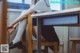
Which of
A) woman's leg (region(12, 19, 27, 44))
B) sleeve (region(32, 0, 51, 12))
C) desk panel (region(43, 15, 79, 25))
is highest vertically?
sleeve (region(32, 0, 51, 12))

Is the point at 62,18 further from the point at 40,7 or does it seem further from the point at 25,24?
the point at 25,24

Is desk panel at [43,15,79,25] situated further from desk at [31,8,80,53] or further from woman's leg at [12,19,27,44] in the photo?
woman's leg at [12,19,27,44]

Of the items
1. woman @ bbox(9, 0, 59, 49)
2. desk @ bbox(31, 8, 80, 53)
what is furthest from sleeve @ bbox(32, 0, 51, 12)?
desk @ bbox(31, 8, 80, 53)

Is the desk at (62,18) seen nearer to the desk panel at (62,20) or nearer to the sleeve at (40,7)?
the desk panel at (62,20)

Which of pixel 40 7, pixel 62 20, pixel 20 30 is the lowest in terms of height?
pixel 20 30

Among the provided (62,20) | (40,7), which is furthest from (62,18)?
(40,7)

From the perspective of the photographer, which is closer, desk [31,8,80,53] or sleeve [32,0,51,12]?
desk [31,8,80,53]

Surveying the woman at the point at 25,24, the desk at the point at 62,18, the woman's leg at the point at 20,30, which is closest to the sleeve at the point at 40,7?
the woman at the point at 25,24

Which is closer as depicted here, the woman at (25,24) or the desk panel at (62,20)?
the desk panel at (62,20)

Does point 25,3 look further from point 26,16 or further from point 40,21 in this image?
point 40,21

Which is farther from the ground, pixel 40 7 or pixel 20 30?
pixel 40 7

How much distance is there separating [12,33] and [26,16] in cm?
39

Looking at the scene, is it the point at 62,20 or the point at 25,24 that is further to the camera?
the point at 25,24

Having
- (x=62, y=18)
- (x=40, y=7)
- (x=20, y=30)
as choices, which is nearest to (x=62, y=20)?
(x=62, y=18)
